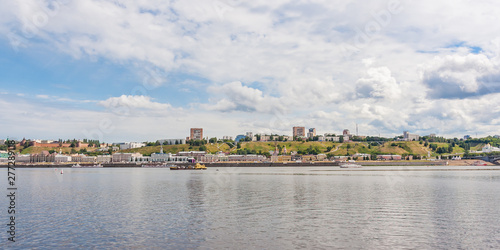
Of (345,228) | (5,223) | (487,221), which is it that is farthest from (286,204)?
(5,223)

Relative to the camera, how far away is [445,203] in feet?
152

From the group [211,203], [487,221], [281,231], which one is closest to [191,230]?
[281,231]

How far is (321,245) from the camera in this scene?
83.1ft

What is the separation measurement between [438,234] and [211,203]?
1053 inches

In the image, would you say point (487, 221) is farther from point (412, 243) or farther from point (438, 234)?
point (412, 243)

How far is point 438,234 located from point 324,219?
9.88m

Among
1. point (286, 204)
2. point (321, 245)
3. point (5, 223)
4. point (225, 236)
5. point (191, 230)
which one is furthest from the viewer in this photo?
point (286, 204)

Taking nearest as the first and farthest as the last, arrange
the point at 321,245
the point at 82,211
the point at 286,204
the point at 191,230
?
the point at 321,245 < the point at 191,230 < the point at 82,211 < the point at 286,204

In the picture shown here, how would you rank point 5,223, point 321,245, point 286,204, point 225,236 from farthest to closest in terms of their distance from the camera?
point 286,204 → point 5,223 → point 225,236 → point 321,245

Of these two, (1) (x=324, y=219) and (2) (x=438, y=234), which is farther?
(1) (x=324, y=219)

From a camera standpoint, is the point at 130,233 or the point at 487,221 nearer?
the point at 130,233

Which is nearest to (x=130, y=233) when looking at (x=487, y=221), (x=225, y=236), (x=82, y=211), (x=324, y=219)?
(x=225, y=236)

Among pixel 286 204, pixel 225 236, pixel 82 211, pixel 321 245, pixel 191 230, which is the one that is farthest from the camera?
pixel 286 204

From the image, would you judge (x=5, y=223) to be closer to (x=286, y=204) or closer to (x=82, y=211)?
(x=82, y=211)
